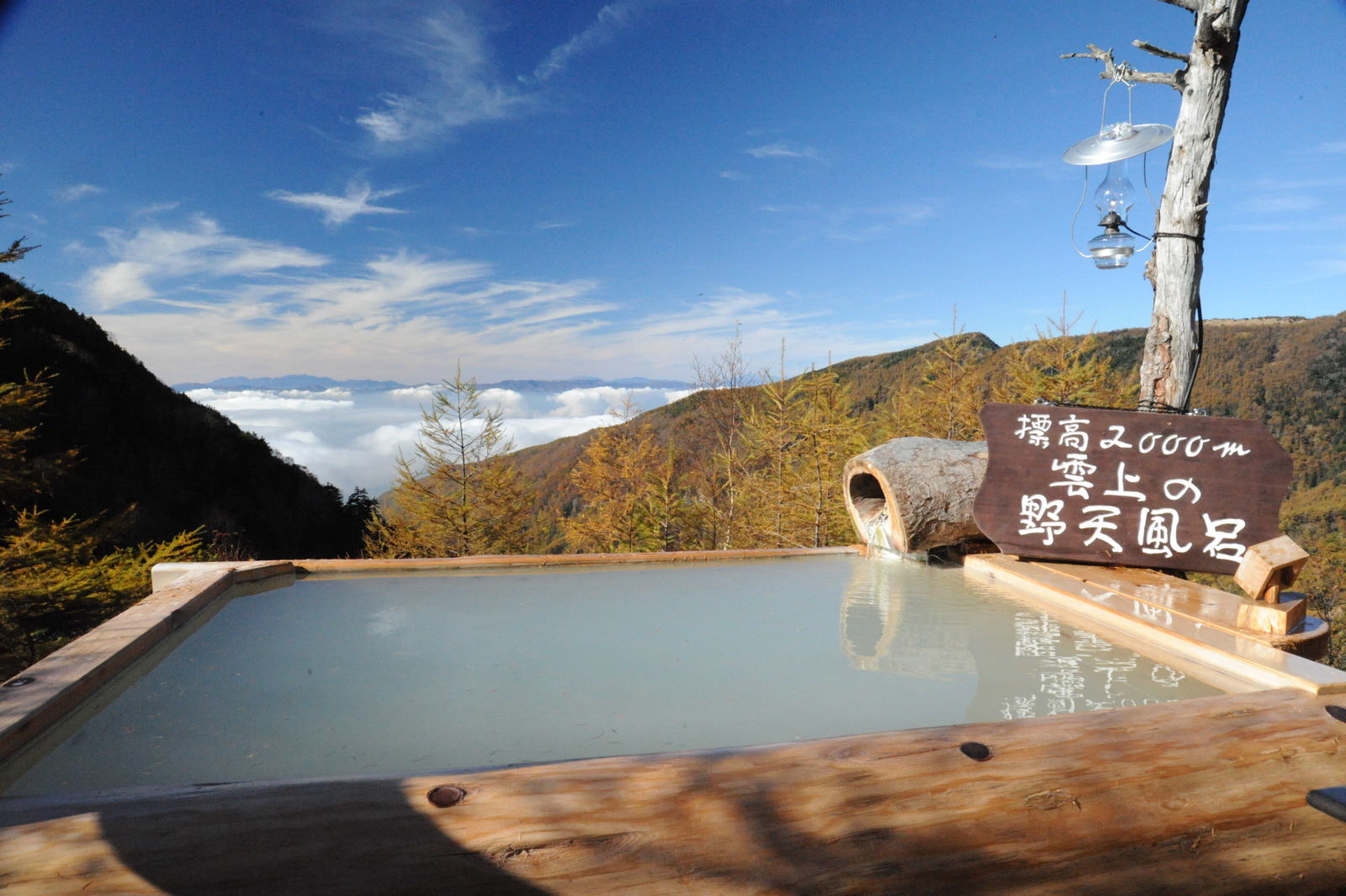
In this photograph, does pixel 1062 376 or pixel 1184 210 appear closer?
pixel 1184 210

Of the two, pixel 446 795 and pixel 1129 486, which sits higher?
pixel 1129 486

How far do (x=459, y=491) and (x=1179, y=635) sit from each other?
1190 centimetres

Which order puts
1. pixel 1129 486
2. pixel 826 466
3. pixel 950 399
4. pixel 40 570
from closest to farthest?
pixel 1129 486 < pixel 40 570 < pixel 826 466 < pixel 950 399

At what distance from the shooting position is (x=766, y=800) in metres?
1.17

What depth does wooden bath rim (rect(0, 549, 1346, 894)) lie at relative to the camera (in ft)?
3.34

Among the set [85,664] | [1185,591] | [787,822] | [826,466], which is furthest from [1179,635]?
[826,466]

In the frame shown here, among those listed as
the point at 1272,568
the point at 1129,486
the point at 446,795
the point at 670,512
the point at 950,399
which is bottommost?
the point at 670,512

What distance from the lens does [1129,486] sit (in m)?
3.30

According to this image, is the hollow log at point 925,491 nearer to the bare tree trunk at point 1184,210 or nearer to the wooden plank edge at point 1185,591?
the wooden plank edge at point 1185,591

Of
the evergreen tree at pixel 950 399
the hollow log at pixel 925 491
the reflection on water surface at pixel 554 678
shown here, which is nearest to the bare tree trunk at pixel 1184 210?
the hollow log at pixel 925 491

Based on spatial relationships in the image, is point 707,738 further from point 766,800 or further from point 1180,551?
point 1180,551

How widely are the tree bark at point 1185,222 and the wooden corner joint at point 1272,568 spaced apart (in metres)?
2.07

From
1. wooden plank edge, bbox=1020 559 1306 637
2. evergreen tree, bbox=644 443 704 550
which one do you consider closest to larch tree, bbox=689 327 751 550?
evergreen tree, bbox=644 443 704 550

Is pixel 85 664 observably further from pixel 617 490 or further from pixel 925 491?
pixel 617 490
